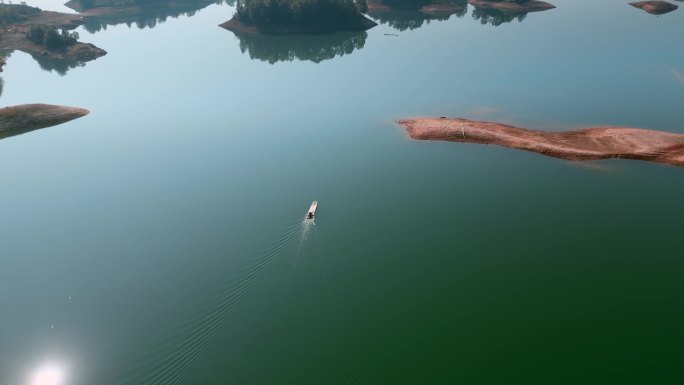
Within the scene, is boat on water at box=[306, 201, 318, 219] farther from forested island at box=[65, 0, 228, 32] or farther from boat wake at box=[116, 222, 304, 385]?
forested island at box=[65, 0, 228, 32]

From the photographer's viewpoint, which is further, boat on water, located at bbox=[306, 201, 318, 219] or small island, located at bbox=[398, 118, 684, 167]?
small island, located at bbox=[398, 118, 684, 167]

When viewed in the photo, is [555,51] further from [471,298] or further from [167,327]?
[167,327]

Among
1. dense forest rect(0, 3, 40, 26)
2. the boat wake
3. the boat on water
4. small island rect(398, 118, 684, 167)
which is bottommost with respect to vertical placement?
the boat wake

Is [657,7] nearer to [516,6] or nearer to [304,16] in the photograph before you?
[516,6]

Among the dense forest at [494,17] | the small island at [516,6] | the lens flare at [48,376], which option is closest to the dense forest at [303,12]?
the dense forest at [494,17]

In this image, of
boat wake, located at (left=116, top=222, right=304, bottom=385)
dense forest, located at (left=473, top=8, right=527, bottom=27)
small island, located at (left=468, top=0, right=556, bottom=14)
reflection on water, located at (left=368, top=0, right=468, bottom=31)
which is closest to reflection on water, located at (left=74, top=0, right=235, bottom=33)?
reflection on water, located at (left=368, top=0, right=468, bottom=31)
